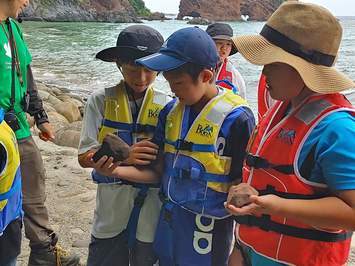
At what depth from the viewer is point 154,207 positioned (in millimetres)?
2770

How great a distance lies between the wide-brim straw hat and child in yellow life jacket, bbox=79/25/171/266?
0.90 m

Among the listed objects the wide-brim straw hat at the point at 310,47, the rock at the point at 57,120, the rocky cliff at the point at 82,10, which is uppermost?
the wide-brim straw hat at the point at 310,47

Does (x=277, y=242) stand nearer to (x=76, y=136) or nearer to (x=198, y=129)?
(x=198, y=129)

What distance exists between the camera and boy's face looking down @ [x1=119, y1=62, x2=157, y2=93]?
262cm

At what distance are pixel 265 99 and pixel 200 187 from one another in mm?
1150

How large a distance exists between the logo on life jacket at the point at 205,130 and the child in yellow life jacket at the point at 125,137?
1.21ft

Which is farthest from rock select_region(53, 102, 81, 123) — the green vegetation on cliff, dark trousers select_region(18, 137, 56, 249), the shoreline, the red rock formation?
the red rock formation

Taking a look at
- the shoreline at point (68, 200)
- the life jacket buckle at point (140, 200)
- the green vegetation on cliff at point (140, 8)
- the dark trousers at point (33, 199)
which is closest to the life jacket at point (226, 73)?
the shoreline at point (68, 200)

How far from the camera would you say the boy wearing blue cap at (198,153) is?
2.38 metres

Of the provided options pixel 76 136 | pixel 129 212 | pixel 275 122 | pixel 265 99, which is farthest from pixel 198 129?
pixel 76 136

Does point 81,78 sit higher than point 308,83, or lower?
lower

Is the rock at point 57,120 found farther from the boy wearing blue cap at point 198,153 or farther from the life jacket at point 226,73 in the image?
the boy wearing blue cap at point 198,153

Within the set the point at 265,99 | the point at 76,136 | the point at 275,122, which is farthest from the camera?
the point at 76,136

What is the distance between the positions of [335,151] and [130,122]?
1298 millimetres
